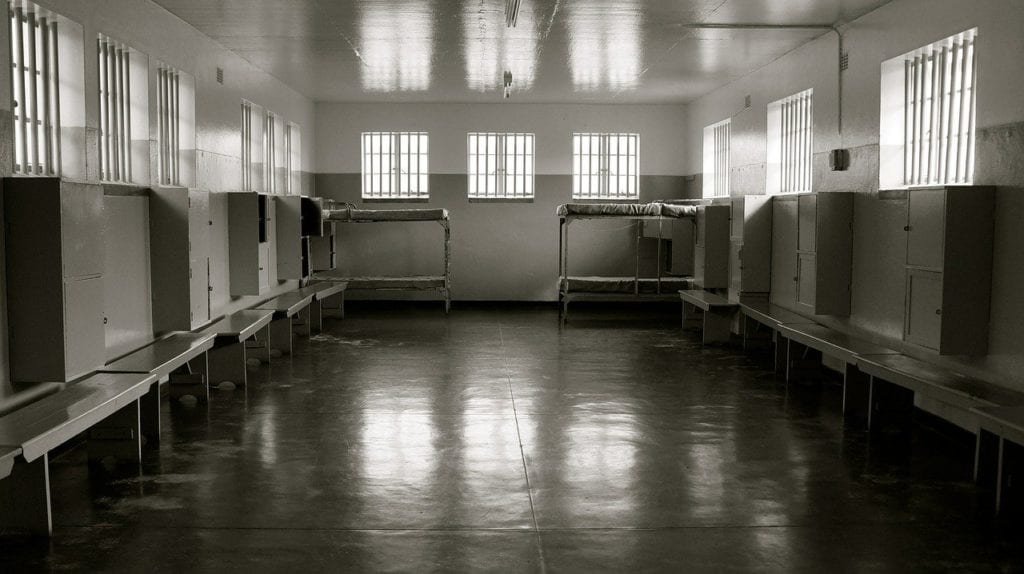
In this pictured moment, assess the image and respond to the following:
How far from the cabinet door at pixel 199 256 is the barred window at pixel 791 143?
5516mm

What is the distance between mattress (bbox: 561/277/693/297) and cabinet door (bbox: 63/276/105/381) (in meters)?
7.39

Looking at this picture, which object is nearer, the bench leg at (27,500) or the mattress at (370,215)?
the bench leg at (27,500)

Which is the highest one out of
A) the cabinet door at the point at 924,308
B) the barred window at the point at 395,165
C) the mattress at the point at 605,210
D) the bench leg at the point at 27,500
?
the barred window at the point at 395,165

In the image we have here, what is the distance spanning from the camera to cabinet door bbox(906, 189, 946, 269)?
5668mm

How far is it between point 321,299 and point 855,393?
6.94 meters

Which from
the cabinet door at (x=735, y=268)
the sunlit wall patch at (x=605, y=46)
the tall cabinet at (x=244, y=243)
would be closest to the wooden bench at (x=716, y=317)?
the cabinet door at (x=735, y=268)

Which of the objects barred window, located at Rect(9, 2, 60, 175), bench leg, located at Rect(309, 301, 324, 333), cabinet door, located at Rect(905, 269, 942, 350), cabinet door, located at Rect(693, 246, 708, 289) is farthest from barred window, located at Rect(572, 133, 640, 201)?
barred window, located at Rect(9, 2, 60, 175)

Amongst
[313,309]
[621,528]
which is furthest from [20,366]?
[313,309]

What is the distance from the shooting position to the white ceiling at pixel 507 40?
7129mm

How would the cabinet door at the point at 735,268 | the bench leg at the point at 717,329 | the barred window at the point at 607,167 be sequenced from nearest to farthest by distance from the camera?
the cabinet door at the point at 735,268
the bench leg at the point at 717,329
the barred window at the point at 607,167

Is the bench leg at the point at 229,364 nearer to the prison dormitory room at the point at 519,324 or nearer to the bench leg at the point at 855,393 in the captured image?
the prison dormitory room at the point at 519,324

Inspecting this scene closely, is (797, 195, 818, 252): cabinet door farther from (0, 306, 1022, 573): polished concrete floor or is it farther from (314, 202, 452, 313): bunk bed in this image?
(314, 202, 452, 313): bunk bed

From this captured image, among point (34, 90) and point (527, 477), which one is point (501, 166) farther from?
point (527, 477)

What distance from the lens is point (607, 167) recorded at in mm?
13836
